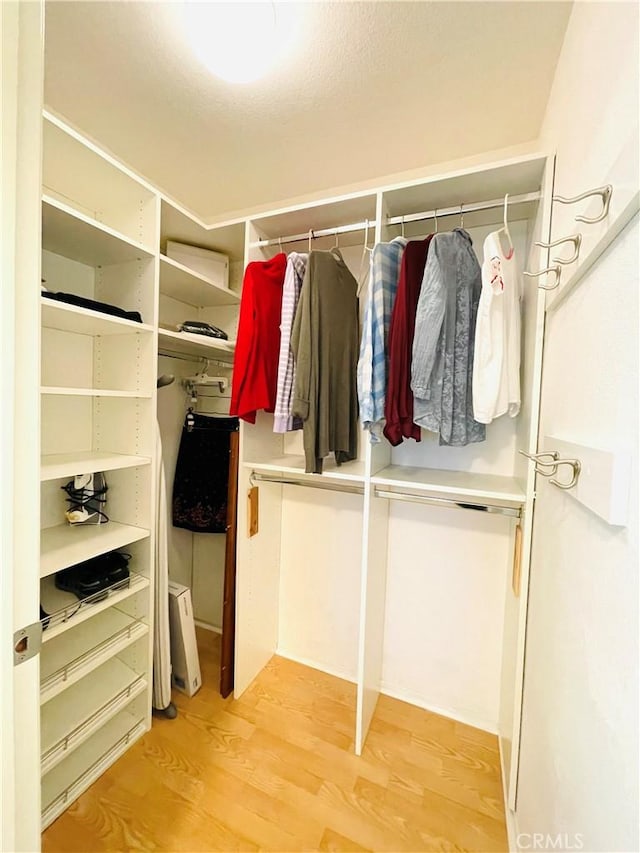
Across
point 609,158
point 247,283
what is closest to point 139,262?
point 247,283

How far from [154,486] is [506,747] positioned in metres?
1.81

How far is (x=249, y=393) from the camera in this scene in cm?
150

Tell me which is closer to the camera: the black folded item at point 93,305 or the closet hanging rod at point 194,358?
the black folded item at point 93,305

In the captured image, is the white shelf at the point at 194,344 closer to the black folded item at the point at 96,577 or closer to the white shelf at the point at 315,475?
the white shelf at the point at 315,475

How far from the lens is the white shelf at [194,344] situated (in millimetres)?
1518

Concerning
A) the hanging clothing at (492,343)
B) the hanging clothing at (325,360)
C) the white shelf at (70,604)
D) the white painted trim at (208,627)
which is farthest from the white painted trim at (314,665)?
the hanging clothing at (492,343)

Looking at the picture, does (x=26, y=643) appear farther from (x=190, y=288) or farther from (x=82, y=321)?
(x=190, y=288)

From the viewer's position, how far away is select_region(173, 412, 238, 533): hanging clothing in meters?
2.00

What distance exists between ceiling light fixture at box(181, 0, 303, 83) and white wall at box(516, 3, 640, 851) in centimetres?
82

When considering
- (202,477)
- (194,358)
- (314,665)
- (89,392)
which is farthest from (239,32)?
(314,665)

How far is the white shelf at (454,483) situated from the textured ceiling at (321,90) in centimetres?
148

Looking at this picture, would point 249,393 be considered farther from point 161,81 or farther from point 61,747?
point 61,747

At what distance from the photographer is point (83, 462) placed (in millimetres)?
1313

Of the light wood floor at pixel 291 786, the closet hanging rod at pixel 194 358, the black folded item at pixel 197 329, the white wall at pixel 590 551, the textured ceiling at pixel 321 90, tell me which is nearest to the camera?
the white wall at pixel 590 551
